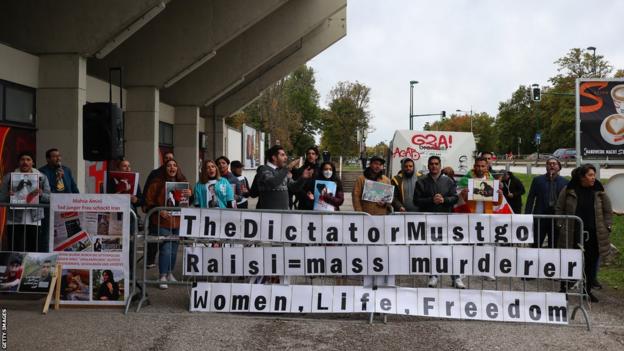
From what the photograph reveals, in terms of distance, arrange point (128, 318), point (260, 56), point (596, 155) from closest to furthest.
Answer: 1. point (128, 318)
2. point (596, 155)
3. point (260, 56)

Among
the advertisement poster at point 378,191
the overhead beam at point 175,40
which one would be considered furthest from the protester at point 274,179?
the overhead beam at point 175,40

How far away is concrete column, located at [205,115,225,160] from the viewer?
103 feet

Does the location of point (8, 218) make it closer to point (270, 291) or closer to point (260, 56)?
point (270, 291)

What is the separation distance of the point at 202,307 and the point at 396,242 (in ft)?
7.94

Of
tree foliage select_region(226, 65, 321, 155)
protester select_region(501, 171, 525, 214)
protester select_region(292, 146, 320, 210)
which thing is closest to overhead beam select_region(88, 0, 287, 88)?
protester select_region(292, 146, 320, 210)

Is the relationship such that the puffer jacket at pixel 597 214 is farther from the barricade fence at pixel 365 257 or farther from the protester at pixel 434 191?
the protester at pixel 434 191

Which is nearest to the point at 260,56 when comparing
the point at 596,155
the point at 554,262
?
the point at 596,155

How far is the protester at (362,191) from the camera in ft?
27.7

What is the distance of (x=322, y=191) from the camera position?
912 centimetres

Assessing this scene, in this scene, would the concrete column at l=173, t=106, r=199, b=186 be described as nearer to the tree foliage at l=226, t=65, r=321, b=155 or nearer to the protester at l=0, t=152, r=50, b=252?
the protester at l=0, t=152, r=50, b=252

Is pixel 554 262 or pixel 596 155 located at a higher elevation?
pixel 596 155

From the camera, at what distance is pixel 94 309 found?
7145 mm

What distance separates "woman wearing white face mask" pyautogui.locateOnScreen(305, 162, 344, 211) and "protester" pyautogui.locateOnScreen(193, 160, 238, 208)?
143cm

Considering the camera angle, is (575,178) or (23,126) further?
(23,126)
